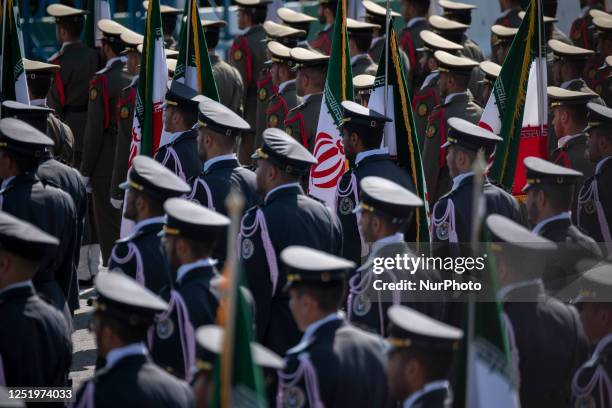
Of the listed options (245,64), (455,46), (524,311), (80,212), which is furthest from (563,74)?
(524,311)

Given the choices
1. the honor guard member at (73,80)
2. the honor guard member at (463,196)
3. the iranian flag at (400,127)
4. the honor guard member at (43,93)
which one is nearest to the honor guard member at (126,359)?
the honor guard member at (463,196)

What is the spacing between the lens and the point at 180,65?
10.2 m

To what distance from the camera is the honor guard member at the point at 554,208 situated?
23.9 feet

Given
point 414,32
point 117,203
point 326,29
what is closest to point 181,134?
point 117,203

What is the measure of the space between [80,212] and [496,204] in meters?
2.60

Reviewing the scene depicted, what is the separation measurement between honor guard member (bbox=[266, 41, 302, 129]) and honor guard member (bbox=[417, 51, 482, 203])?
4.24ft

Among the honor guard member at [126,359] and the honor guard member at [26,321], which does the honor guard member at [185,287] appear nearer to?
the honor guard member at [26,321]

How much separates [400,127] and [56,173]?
2.22 meters

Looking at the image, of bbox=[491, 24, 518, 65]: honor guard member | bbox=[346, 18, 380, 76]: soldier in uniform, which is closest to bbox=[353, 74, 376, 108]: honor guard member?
bbox=[346, 18, 380, 76]: soldier in uniform

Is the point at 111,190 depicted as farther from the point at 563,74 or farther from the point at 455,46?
the point at 563,74

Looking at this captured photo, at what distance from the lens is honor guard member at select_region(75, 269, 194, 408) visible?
5090 mm

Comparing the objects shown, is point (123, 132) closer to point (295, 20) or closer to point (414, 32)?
point (295, 20)

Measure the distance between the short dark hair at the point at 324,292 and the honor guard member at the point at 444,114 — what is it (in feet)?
16.6

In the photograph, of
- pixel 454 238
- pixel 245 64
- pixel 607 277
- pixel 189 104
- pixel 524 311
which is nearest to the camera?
pixel 524 311
